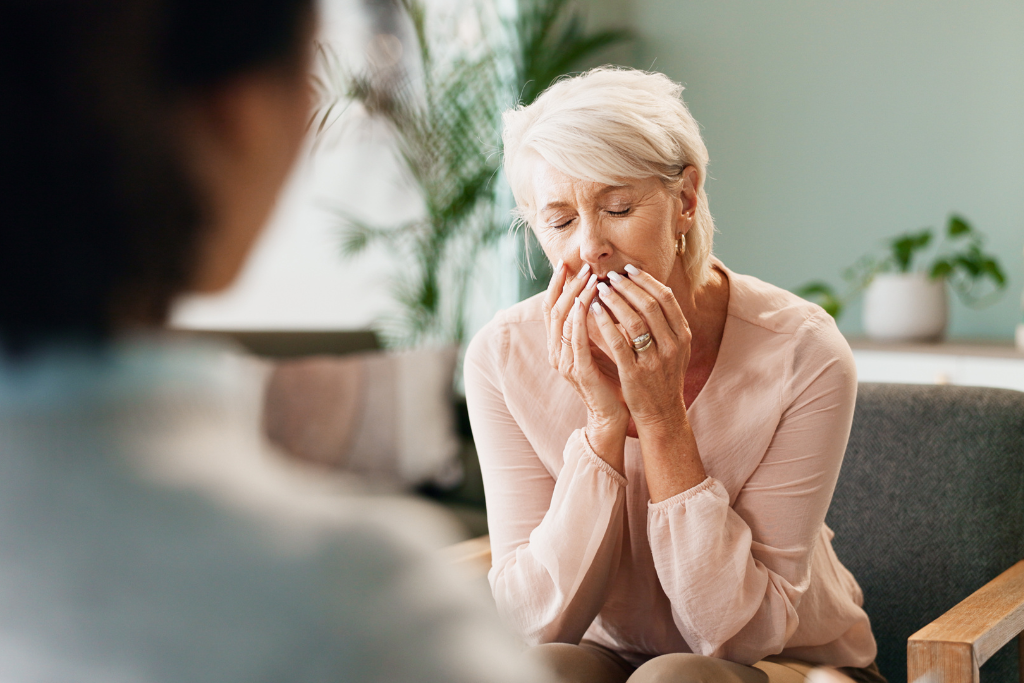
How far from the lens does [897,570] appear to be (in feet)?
3.24

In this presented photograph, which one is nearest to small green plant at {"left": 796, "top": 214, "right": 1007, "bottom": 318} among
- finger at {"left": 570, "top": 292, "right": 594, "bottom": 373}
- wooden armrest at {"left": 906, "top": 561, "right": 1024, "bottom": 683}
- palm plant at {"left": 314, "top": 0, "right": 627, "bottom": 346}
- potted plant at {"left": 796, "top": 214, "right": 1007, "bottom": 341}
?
potted plant at {"left": 796, "top": 214, "right": 1007, "bottom": 341}

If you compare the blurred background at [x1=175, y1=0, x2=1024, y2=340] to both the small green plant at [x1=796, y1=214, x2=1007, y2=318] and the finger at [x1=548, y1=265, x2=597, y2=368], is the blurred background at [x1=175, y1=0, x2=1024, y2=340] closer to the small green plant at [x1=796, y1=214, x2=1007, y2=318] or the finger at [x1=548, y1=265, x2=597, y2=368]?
the small green plant at [x1=796, y1=214, x2=1007, y2=318]

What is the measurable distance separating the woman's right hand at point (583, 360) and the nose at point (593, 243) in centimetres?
1

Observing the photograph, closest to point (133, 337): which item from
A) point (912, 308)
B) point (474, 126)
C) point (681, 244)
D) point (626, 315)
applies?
point (626, 315)

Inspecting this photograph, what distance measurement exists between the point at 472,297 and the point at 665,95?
1.69m

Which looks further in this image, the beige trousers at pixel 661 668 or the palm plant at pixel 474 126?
the palm plant at pixel 474 126

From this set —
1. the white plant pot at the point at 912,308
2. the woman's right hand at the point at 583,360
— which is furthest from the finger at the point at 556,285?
the white plant pot at the point at 912,308

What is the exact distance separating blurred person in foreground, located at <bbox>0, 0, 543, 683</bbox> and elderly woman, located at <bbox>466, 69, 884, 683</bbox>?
1.70 feet

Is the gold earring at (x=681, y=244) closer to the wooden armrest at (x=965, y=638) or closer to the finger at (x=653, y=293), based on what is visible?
the finger at (x=653, y=293)

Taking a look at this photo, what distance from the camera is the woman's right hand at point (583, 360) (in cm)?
67

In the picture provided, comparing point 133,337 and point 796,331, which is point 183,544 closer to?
point 133,337

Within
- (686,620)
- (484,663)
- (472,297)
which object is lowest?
(472,297)

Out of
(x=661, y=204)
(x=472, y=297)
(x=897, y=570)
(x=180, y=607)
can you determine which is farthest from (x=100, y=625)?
(x=472, y=297)

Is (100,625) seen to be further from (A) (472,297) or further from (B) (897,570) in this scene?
(A) (472,297)
